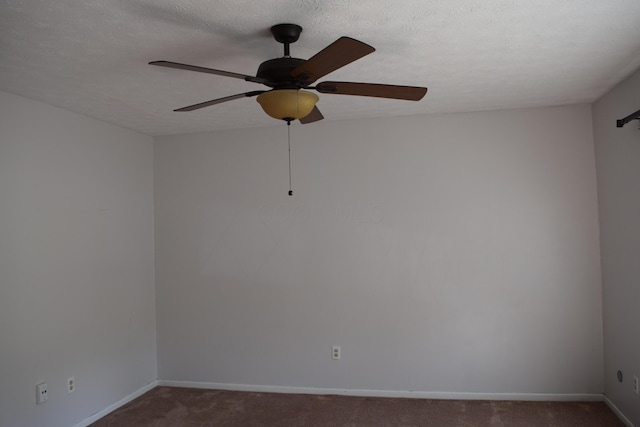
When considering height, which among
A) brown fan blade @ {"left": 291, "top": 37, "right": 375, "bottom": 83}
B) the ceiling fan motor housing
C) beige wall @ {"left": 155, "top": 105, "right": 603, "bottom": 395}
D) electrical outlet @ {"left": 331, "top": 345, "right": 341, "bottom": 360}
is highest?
the ceiling fan motor housing

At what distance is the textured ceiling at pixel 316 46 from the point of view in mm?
1899

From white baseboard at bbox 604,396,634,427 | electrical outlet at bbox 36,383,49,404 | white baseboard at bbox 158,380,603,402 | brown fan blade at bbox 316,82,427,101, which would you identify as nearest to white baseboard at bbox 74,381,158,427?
white baseboard at bbox 158,380,603,402

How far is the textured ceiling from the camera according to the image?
190cm

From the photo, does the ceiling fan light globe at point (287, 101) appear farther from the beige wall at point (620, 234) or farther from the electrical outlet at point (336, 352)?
the electrical outlet at point (336, 352)

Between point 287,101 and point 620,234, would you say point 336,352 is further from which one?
point 287,101

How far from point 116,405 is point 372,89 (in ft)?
10.8

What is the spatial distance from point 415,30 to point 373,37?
0.20 m

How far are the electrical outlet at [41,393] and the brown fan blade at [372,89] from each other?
2684 millimetres

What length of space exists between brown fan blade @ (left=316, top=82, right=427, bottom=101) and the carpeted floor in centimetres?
238

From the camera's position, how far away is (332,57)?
1722 millimetres

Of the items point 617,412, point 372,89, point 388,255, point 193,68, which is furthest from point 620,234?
point 193,68

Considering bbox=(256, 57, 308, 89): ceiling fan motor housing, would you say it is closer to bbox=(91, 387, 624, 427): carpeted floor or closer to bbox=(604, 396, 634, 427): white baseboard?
bbox=(91, 387, 624, 427): carpeted floor

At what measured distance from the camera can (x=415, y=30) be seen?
7.01 feet

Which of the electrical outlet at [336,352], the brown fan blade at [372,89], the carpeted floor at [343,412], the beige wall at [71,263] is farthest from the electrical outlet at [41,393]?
the brown fan blade at [372,89]
